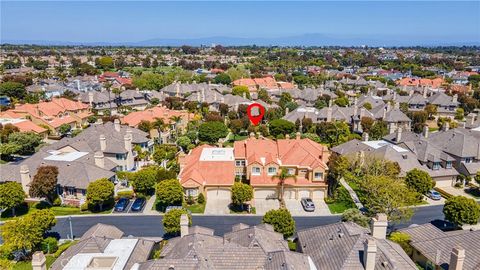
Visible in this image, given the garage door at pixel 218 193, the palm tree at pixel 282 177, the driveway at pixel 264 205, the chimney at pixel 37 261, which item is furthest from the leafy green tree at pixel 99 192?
the palm tree at pixel 282 177

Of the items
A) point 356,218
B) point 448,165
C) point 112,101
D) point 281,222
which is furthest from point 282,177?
point 112,101

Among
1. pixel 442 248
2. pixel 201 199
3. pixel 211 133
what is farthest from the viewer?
pixel 211 133

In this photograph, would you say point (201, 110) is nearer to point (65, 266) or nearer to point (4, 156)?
point (4, 156)

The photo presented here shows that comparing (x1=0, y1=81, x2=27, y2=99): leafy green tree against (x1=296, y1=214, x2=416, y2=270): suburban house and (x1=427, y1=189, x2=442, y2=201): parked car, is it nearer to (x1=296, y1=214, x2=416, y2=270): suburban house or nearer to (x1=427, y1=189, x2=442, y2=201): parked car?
(x1=296, y1=214, x2=416, y2=270): suburban house

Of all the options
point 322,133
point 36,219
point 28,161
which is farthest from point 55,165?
point 322,133

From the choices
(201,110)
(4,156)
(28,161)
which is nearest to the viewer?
(28,161)

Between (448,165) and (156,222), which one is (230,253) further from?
(448,165)
